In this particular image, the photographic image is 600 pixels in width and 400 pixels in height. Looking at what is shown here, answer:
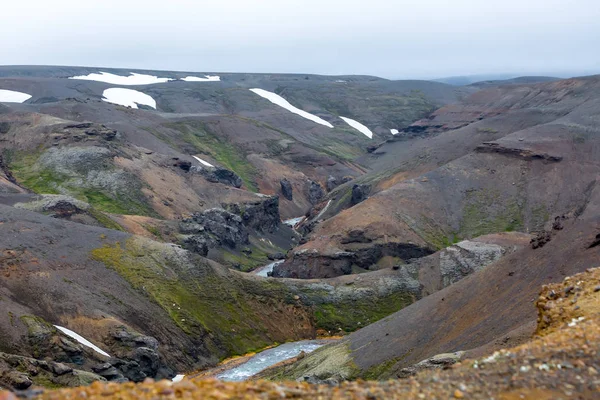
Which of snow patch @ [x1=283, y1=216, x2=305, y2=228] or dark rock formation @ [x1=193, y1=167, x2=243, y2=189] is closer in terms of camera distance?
dark rock formation @ [x1=193, y1=167, x2=243, y2=189]

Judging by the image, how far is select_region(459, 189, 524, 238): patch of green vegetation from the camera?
88.5 m

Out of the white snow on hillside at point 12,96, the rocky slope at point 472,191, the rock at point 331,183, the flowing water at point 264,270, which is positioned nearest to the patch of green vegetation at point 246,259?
the flowing water at point 264,270

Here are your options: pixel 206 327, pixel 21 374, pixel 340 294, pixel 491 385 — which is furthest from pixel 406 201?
pixel 491 385

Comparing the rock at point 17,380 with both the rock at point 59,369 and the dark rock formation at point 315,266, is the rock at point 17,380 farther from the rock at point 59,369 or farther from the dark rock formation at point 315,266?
the dark rock formation at point 315,266

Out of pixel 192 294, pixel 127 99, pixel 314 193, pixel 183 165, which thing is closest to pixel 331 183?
pixel 314 193

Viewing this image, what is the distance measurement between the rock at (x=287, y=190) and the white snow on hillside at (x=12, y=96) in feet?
282

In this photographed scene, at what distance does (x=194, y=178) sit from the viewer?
108875 millimetres

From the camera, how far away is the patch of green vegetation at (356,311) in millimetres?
63750

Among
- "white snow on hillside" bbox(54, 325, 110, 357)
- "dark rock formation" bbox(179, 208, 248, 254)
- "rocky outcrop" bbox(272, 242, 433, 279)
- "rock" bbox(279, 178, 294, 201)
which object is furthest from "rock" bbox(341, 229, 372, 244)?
"rock" bbox(279, 178, 294, 201)

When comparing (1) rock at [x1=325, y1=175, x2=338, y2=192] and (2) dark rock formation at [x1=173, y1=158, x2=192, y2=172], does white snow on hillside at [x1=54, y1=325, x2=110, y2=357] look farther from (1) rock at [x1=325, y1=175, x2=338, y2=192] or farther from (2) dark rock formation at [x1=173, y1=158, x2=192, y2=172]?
(1) rock at [x1=325, y1=175, x2=338, y2=192]

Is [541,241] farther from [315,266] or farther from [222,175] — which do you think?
[222,175]

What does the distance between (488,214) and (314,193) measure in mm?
49075

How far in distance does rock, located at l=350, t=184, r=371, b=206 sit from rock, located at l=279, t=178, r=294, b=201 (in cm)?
2045

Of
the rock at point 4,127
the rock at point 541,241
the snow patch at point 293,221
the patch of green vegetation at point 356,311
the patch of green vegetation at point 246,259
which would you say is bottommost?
the snow patch at point 293,221
